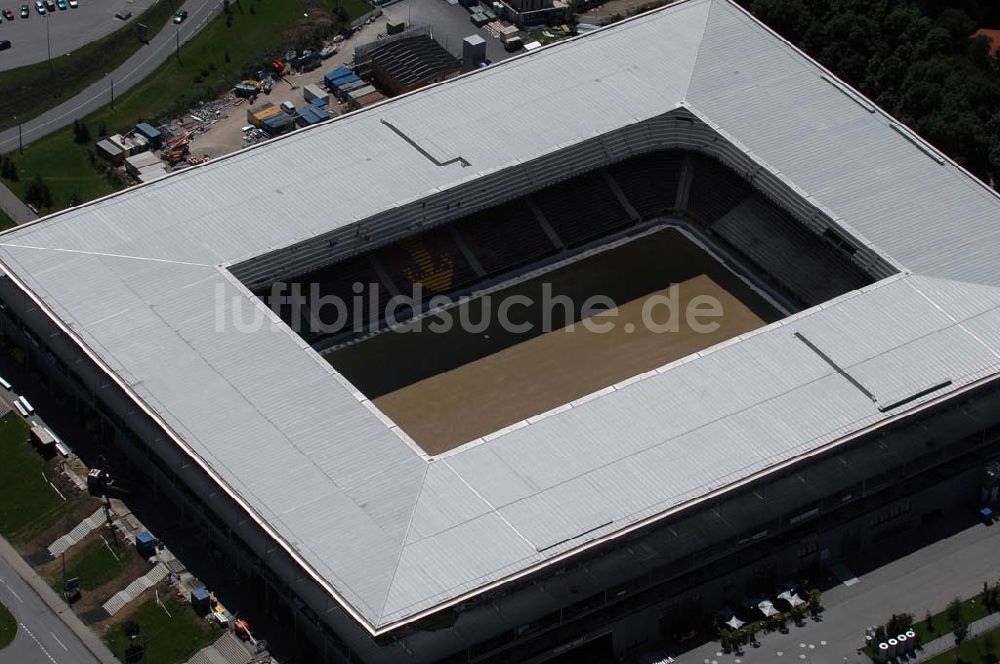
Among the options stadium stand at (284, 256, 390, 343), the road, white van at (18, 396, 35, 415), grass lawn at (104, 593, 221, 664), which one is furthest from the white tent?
white van at (18, 396, 35, 415)

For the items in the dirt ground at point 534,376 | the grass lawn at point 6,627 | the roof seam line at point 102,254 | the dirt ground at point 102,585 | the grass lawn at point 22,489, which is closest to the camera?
the grass lawn at point 6,627

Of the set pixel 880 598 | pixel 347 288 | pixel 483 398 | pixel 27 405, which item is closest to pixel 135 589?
pixel 27 405

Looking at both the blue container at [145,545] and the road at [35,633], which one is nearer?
the road at [35,633]

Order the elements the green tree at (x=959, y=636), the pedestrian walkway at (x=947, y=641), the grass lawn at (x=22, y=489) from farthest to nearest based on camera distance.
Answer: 1. the grass lawn at (x=22, y=489)
2. the green tree at (x=959, y=636)
3. the pedestrian walkway at (x=947, y=641)

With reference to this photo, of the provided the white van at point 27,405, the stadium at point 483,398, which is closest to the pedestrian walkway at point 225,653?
the stadium at point 483,398

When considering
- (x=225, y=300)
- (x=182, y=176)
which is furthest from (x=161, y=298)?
(x=182, y=176)

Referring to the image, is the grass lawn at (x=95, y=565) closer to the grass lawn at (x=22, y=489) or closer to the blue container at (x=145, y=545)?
the blue container at (x=145, y=545)
